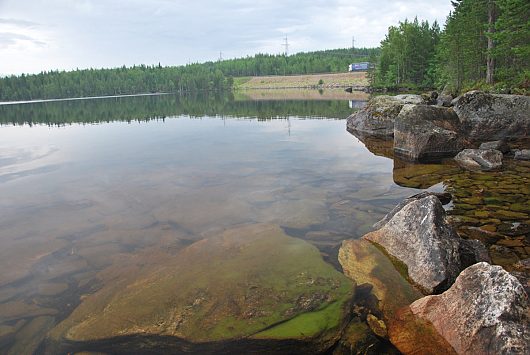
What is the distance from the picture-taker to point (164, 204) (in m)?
12.8

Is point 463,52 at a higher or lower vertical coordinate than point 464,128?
higher

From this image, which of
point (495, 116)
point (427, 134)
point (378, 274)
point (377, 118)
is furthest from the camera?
point (377, 118)

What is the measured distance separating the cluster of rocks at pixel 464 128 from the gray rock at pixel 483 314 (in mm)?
11514

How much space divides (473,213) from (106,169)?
55.4 ft

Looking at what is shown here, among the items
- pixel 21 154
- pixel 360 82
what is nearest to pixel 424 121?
pixel 21 154

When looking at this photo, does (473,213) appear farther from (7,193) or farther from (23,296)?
(7,193)

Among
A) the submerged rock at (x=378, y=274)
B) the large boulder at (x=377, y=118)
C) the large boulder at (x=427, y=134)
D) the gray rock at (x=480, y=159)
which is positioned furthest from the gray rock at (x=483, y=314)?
the large boulder at (x=377, y=118)

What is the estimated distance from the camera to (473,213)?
10.5m

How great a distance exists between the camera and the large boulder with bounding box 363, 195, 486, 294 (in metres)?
7.09

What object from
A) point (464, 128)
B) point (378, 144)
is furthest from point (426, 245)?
point (464, 128)

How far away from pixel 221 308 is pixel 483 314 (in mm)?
4197

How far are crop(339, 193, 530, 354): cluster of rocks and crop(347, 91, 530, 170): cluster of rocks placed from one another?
939 centimetres

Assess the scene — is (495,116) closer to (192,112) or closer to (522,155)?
(522,155)

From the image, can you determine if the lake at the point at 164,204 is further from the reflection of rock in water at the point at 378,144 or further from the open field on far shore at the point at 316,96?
the open field on far shore at the point at 316,96
